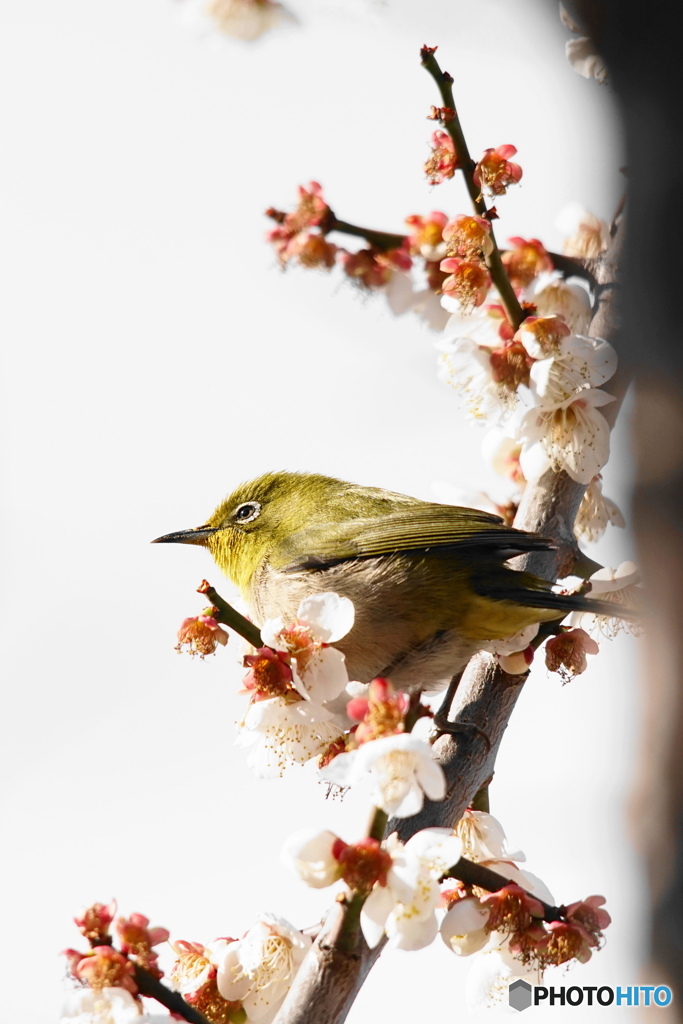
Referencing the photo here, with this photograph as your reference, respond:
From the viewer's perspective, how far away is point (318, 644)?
2.29 m

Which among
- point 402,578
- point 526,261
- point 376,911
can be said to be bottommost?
point 376,911

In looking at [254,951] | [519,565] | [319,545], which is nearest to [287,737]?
[254,951]

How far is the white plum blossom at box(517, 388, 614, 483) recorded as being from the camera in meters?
2.83

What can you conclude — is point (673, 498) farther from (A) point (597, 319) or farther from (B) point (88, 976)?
(A) point (597, 319)

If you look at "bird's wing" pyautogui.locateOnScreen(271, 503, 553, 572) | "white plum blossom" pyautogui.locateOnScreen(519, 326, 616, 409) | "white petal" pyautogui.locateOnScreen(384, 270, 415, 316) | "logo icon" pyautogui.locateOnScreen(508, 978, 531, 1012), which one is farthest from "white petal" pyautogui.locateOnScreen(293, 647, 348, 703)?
"white petal" pyautogui.locateOnScreen(384, 270, 415, 316)

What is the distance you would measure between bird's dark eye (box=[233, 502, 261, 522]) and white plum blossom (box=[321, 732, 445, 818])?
2.29 m

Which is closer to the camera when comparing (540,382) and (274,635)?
(274,635)

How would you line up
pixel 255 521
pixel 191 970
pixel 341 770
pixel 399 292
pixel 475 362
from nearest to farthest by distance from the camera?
pixel 341 770 < pixel 191 970 < pixel 475 362 < pixel 399 292 < pixel 255 521

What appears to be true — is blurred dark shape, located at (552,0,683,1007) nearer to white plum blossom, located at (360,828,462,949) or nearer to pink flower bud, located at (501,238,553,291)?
white plum blossom, located at (360,828,462,949)

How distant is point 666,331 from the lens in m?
1.16

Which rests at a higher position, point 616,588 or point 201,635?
point 616,588

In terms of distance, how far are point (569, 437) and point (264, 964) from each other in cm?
158

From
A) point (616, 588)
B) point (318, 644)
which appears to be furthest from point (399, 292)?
point (318, 644)

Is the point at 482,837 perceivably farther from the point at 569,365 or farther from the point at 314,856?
the point at 569,365
